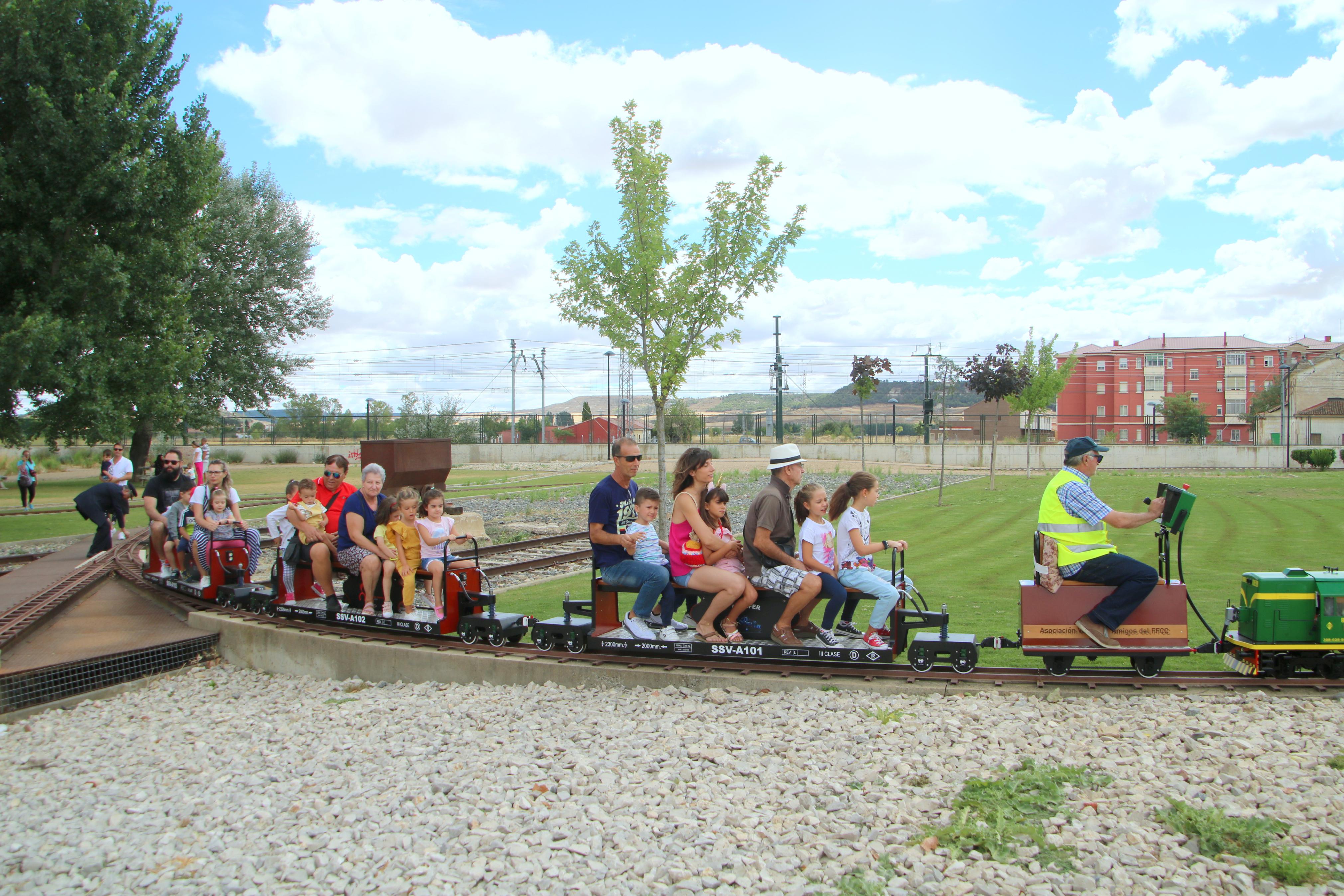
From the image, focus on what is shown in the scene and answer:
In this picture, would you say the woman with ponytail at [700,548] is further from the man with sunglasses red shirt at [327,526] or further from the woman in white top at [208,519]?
the woman in white top at [208,519]

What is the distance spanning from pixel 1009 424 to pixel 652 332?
278 feet

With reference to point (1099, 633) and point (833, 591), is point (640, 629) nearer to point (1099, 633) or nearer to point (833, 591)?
point (833, 591)

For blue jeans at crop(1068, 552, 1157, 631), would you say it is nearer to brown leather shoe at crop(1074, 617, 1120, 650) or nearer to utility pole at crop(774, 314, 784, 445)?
brown leather shoe at crop(1074, 617, 1120, 650)

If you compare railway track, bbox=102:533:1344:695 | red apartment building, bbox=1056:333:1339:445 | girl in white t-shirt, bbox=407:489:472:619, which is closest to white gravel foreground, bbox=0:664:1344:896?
railway track, bbox=102:533:1344:695

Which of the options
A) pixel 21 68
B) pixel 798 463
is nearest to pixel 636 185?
pixel 798 463

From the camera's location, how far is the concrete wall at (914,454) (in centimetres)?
4644

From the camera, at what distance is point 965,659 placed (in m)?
6.72

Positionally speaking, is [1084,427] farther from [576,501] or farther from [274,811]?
[274,811]

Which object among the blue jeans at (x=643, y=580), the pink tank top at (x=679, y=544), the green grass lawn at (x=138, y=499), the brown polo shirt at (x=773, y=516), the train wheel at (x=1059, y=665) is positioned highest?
the brown polo shirt at (x=773, y=516)

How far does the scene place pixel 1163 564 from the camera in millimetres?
7102

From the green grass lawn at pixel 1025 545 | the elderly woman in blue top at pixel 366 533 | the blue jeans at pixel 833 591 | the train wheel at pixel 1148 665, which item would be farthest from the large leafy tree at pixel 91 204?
the train wheel at pixel 1148 665

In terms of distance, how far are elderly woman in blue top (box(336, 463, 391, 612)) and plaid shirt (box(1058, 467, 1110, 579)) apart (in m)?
6.42

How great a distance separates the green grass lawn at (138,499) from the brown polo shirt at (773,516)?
19.5m

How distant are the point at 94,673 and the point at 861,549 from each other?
7.92 meters
